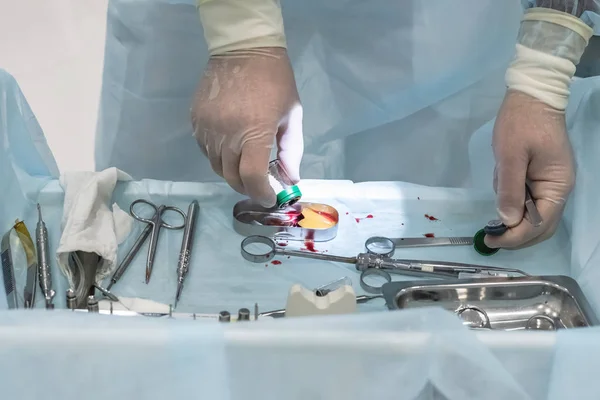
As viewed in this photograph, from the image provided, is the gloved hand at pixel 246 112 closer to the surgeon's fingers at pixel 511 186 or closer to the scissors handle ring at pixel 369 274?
the scissors handle ring at pixel 369 274

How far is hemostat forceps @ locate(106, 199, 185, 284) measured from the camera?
74 cm

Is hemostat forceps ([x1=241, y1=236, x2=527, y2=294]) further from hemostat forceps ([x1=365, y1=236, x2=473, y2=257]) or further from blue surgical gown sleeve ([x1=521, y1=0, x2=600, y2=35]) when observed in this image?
blue surgical gown sleeve ([x1=521, y1=0, x2=600, y2=35])

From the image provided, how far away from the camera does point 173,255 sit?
769mm

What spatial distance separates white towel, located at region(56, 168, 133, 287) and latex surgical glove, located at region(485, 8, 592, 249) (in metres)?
0.44

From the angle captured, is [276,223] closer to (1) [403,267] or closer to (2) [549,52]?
(1) [403,267]

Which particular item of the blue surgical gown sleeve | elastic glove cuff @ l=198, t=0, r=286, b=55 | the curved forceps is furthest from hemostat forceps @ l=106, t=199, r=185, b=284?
the blue surgical gown sleeve

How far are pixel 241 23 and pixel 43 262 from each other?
35cm

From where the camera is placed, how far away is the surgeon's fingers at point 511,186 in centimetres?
73

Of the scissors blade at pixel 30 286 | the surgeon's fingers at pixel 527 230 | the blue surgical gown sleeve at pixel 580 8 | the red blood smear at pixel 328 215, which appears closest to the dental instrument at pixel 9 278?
the scissors blade at pixel 30 286

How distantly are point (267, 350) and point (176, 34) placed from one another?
629mm

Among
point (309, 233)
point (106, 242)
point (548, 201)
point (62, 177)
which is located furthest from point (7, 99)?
point (548, 201)

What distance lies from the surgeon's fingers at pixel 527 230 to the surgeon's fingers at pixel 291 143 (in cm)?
25

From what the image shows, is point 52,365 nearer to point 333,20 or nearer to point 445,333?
point 445,333

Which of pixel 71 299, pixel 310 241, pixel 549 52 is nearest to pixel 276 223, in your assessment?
pixel 310 241
